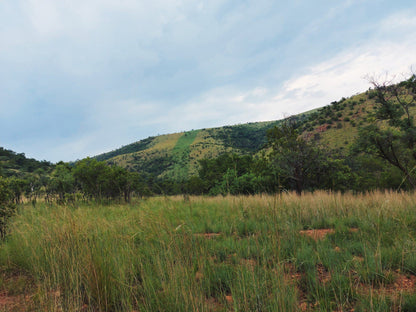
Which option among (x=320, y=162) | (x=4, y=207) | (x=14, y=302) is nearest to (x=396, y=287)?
(x=14, y=302)

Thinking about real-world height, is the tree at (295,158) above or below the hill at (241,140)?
below

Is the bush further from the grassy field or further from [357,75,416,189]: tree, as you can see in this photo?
[357,75,416,189]: tree

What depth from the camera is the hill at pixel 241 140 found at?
38.1 m

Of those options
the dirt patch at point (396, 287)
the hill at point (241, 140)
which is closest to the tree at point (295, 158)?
the hill at point (241, 140)

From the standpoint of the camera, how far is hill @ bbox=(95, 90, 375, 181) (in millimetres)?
38109

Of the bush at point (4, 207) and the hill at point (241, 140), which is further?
the hill at point (241, 140)

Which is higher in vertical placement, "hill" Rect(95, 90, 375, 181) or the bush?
"hill" Rect(95, 90, 375, 181)

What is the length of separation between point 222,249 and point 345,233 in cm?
267

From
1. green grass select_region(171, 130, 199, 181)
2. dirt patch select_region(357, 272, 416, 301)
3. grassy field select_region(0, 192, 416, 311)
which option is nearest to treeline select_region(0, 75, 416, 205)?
grassy field select_region(0, 192, 416, 311)

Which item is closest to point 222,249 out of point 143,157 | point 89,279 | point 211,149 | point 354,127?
point 89,279

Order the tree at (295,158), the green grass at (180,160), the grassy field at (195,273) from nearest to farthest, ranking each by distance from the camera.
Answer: the grassy field at (195,273), the tree at (295,158), the green grass at (180,160)

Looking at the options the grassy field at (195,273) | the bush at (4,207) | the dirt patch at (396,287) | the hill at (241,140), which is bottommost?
the dirt patch at (396,287)

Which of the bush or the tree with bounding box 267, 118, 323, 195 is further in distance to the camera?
the tree with bounding box 267, 118, 323, 195

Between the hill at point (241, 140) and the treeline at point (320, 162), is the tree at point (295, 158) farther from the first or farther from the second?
the hill at point (241, 140)
